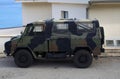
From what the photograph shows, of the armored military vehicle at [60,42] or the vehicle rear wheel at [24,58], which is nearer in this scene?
the armored military vehicle at [60,42]

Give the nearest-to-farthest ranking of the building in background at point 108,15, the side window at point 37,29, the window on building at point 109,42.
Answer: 1. the side window at point 37,29
2. the window on building at point 109,42
3. the building in background at point 108,15

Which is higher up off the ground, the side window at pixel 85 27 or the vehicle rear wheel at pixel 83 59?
the side window at pixel 85 27

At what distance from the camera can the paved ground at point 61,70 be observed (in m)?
11.9

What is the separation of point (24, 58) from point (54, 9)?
673cm

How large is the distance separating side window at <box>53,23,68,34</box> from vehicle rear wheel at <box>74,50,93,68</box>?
3.67ft

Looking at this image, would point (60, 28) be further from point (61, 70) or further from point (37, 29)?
point (61, 70)

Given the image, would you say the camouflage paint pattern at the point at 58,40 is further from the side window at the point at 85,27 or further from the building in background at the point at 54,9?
the building in background at the point at 54,9

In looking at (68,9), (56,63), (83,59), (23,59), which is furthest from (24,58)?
(68,9)

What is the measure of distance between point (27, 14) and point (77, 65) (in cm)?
868

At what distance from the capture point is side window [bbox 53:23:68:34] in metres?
13.5

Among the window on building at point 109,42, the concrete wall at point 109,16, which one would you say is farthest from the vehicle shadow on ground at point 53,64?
the concrete wall at point 109,16

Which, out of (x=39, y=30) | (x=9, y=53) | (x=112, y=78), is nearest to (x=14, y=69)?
(x=9, y=53)

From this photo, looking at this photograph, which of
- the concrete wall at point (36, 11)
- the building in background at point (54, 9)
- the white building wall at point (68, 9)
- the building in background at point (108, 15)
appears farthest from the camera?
the concrete wall at point (36, 11)

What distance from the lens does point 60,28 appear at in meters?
13.6
